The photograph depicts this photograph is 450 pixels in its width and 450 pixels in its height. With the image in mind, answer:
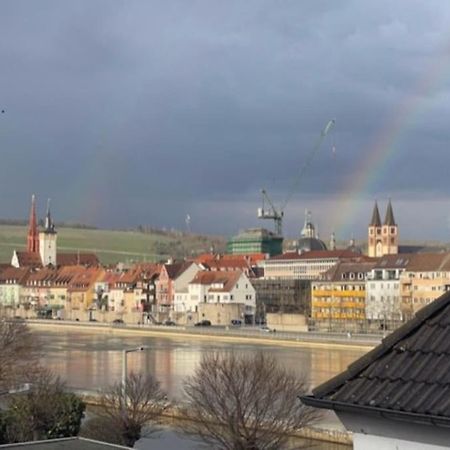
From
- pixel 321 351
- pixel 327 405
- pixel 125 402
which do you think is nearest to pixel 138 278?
pixel 321 351

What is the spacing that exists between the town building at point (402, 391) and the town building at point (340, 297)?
86.4m

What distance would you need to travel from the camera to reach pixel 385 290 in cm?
9056

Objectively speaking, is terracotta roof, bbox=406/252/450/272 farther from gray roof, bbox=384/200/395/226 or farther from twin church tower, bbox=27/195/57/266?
twin church tower, bbox=27/195/57/266

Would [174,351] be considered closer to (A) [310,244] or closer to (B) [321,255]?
(B) [321,255]

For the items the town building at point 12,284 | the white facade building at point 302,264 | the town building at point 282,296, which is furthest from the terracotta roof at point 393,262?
the town building at point 12,284

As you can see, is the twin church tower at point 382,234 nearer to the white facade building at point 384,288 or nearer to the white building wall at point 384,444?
the white facade building at point 384,288

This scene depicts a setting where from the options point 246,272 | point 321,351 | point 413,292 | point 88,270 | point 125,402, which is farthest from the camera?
point 88,270

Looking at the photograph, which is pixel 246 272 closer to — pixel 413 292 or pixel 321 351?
pixel 413 292

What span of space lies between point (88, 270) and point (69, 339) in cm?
4779

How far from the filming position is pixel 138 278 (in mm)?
116562

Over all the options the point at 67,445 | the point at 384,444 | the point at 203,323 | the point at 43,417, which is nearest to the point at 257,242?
the point at 203,323

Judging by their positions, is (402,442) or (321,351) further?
(321,351)

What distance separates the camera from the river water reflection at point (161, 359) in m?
43.4

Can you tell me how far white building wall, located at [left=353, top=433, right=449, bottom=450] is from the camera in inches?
150
